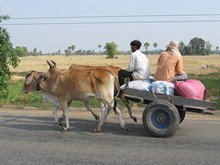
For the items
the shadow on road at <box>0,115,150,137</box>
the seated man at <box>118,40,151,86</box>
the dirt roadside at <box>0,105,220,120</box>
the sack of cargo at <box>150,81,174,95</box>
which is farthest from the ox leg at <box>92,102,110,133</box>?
the dirt roadside at <box>0,105,220,120</box>

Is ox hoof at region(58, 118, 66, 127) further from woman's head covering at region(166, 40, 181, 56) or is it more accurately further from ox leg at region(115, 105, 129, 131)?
woman's head covering at region(166, 40, 181, 56)

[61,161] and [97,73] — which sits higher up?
[97,73]

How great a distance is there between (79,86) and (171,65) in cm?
227

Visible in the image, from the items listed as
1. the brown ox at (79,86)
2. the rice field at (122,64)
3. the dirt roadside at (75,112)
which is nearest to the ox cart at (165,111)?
the brown ox at (79,86)

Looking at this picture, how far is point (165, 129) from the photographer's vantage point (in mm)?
8852

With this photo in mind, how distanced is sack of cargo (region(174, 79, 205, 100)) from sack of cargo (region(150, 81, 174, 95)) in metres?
0.15

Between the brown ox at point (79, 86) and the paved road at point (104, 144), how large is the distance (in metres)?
0.63

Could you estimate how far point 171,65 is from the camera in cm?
931

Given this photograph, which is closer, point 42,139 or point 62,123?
point 42,139

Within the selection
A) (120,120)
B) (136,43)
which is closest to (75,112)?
(120,120)

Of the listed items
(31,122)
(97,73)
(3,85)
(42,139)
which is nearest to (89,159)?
(42,139)

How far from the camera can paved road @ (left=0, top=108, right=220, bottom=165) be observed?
705 centimetres

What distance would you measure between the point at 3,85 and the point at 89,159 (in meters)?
9.37

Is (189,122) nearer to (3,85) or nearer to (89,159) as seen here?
(89,159)
